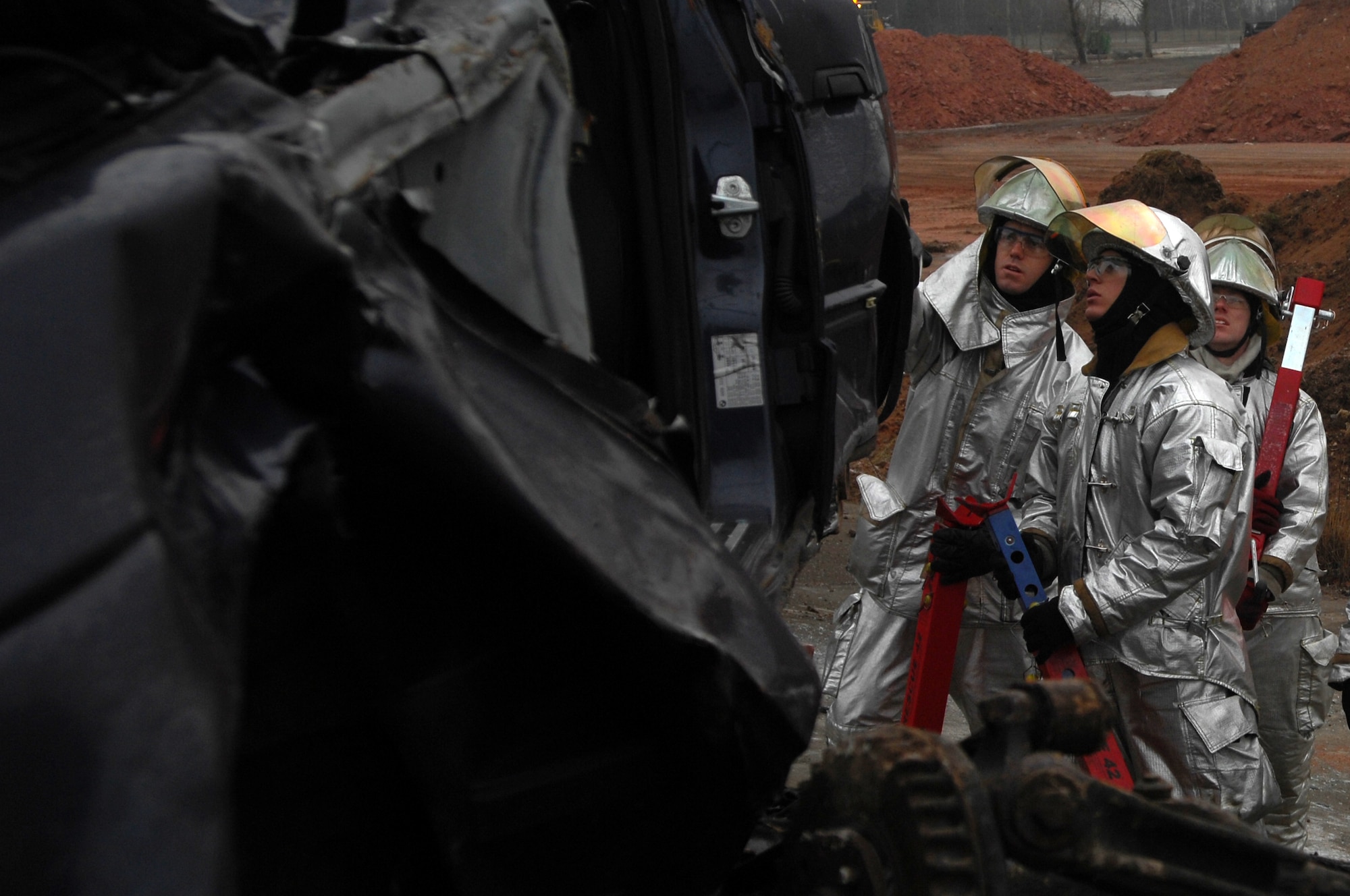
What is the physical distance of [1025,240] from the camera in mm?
4922

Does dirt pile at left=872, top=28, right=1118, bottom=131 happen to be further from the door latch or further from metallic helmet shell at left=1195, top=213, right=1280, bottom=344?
the door latch

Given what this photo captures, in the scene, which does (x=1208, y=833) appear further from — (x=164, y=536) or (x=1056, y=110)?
(x=1056, y=110)

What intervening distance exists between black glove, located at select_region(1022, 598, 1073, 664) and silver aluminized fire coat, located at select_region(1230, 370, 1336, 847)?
46.9 inches

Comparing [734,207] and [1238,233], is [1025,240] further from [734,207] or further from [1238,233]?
[734,207]

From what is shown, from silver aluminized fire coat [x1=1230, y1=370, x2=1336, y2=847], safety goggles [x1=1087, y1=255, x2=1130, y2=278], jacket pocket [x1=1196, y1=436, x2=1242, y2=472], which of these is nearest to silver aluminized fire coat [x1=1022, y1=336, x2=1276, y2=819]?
jacket pocket [x1=1196, y1=436, x2=1242, y2=472]

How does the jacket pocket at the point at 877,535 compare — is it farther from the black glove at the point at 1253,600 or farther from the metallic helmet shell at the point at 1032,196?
the black glove at the point at 1253,600

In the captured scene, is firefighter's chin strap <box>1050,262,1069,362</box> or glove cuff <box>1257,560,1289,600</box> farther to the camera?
firefighter's chin strap <box>1050,262,1069,362</box>

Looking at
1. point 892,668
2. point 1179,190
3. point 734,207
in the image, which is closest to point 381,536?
point 734,207

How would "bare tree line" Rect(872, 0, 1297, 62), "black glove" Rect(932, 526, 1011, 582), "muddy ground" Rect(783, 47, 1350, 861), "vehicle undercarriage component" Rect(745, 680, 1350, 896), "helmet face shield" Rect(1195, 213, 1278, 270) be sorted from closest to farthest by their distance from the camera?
"vehicle undercarriage component" Rect(745, 680, 1350, 896) → "black glove" Rect(932, 526, 1011, 582) → "helmet face shield" Rect(1195, 213, 1278, 270) → "muddy ground" Rect(783, 47, 1350, 861) → "bare tree line" Rect(872, 0, 1297, 62)

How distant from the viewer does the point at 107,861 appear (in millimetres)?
1036

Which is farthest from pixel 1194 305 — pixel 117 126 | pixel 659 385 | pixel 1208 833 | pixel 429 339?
pixel 117 126

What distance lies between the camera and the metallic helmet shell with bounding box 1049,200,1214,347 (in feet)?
13.2

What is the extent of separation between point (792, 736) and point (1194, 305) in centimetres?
269

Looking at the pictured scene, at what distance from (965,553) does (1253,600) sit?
3.56 feet
